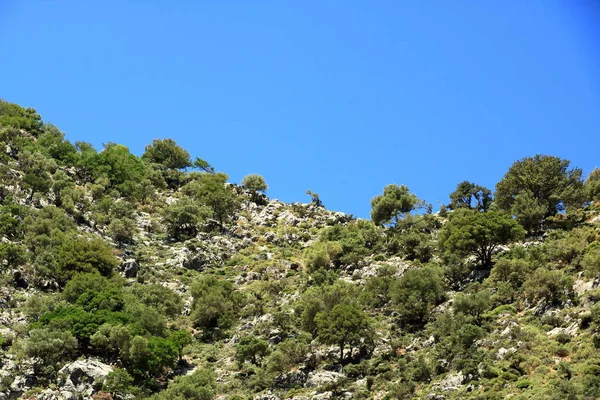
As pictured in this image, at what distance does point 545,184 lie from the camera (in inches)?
3770

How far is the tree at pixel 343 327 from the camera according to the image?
66125 mm

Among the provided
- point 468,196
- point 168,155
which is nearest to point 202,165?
point 168,155

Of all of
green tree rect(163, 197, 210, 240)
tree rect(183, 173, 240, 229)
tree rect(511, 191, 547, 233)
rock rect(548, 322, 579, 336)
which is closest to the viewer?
rock rect(548, 322, 579, 336)

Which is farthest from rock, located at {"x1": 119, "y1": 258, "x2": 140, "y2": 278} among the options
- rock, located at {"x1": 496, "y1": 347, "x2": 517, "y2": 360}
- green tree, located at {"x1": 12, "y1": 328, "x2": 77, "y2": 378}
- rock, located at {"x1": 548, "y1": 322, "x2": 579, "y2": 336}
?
rock, located at {"x1": 548, "y1": 322, "x2": 579, "y2": 336}

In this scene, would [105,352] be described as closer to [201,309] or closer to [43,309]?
[43,309]

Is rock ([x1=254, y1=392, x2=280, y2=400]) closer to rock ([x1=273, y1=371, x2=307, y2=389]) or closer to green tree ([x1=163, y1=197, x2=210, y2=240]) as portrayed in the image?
rock ([x1=273, y1=371, x2=307, y2=389])

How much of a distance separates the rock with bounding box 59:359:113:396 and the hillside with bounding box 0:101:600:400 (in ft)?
0.48

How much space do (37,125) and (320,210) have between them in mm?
63655

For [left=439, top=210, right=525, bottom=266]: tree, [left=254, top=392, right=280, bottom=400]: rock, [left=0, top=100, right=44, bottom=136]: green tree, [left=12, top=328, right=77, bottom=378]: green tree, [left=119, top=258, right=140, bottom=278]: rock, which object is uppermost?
[left=0, top=100, right=44, bottom=136]: green tree

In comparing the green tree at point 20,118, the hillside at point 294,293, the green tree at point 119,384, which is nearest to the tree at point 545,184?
the hillside at point 294,293

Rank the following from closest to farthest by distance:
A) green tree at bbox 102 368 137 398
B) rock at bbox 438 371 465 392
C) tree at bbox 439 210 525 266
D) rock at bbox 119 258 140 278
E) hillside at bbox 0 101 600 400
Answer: rock at bbox 438 371 465 392, hillside at bbox 0 101 600 400, green tree at bbox 102 368 137 398, tree at bbox 439 210 525 266, rock at bbox 119 258 140 278

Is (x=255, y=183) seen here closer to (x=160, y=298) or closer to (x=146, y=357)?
(x=160, y=298)

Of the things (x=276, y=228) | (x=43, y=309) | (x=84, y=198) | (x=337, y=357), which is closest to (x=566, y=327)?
(x=337, y=357)

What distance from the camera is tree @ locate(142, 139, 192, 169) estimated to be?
157750 mm
